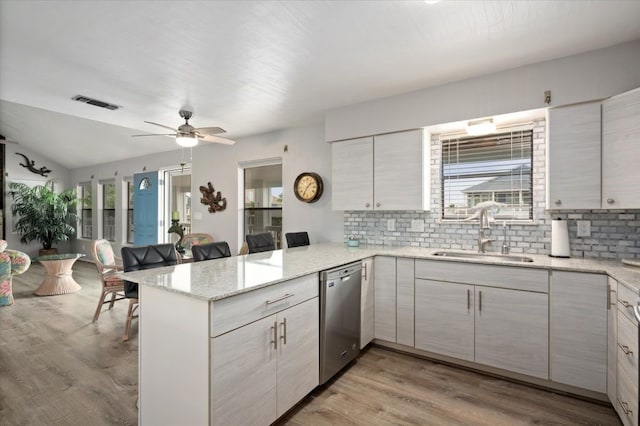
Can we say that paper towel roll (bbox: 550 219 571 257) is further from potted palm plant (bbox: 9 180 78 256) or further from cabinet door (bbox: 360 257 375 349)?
potted palm plant (bbox: 9 180 78 256)

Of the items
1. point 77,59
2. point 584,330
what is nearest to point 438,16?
point 584,330

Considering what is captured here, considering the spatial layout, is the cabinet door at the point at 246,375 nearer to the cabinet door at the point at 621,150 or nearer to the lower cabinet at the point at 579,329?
the lower cabinet at the point at 579,329

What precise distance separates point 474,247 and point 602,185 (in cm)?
109

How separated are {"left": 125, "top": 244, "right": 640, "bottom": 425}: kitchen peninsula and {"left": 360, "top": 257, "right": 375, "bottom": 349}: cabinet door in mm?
584

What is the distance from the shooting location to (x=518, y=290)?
2.32m

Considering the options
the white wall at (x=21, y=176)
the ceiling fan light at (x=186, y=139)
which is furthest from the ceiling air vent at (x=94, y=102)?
the white wall at (x=21, y=176)

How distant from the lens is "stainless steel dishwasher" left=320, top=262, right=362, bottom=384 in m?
2.21

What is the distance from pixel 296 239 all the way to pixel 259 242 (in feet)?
1.78

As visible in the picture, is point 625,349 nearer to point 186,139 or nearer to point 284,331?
point 284,331

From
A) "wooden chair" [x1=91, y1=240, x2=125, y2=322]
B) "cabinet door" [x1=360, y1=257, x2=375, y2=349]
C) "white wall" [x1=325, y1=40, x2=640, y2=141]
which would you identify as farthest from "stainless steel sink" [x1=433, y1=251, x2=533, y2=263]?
"wooden chair" [x1=91, y1=240, x2=125, y2=322]

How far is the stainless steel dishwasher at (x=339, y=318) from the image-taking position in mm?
2209

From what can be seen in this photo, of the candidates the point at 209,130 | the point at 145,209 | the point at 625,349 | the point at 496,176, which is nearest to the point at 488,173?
the point at 496,176

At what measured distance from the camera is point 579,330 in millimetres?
2113

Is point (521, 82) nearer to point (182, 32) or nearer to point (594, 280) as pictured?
point (594, 280)
